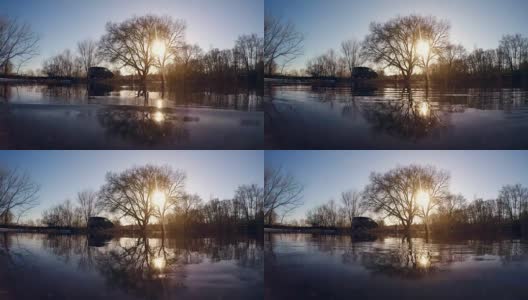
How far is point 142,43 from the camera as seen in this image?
41.5 ft

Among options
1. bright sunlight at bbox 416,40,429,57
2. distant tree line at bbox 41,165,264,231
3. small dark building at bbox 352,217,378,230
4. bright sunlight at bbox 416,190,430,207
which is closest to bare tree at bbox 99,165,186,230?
distant tree line at bbox 41,165,264,231

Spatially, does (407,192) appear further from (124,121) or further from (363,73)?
(124,121)

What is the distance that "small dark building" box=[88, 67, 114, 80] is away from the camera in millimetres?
12573

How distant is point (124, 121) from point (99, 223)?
132 inches

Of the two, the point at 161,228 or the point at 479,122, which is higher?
the point at 479,122

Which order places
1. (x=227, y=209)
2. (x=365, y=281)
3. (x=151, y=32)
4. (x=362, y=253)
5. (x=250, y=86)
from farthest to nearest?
(x=250, y=86) < (x=151, y=32) < (x=227, y=209) < (x=362, y=253) < (x=365, y=281)

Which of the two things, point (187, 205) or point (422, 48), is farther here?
point (422, 48)

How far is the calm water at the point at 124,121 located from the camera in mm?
9625

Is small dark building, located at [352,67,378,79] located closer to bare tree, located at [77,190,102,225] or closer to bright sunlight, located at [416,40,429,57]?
bright sunlight, located at [416,40,429,57]

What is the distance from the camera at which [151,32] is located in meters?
12.4

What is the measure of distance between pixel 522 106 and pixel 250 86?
8.36 metres

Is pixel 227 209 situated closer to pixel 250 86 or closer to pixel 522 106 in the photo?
pixel 250 86

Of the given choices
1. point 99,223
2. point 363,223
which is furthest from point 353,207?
point 99,223

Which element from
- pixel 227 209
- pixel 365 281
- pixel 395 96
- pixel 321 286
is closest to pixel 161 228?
pixel 227 209
